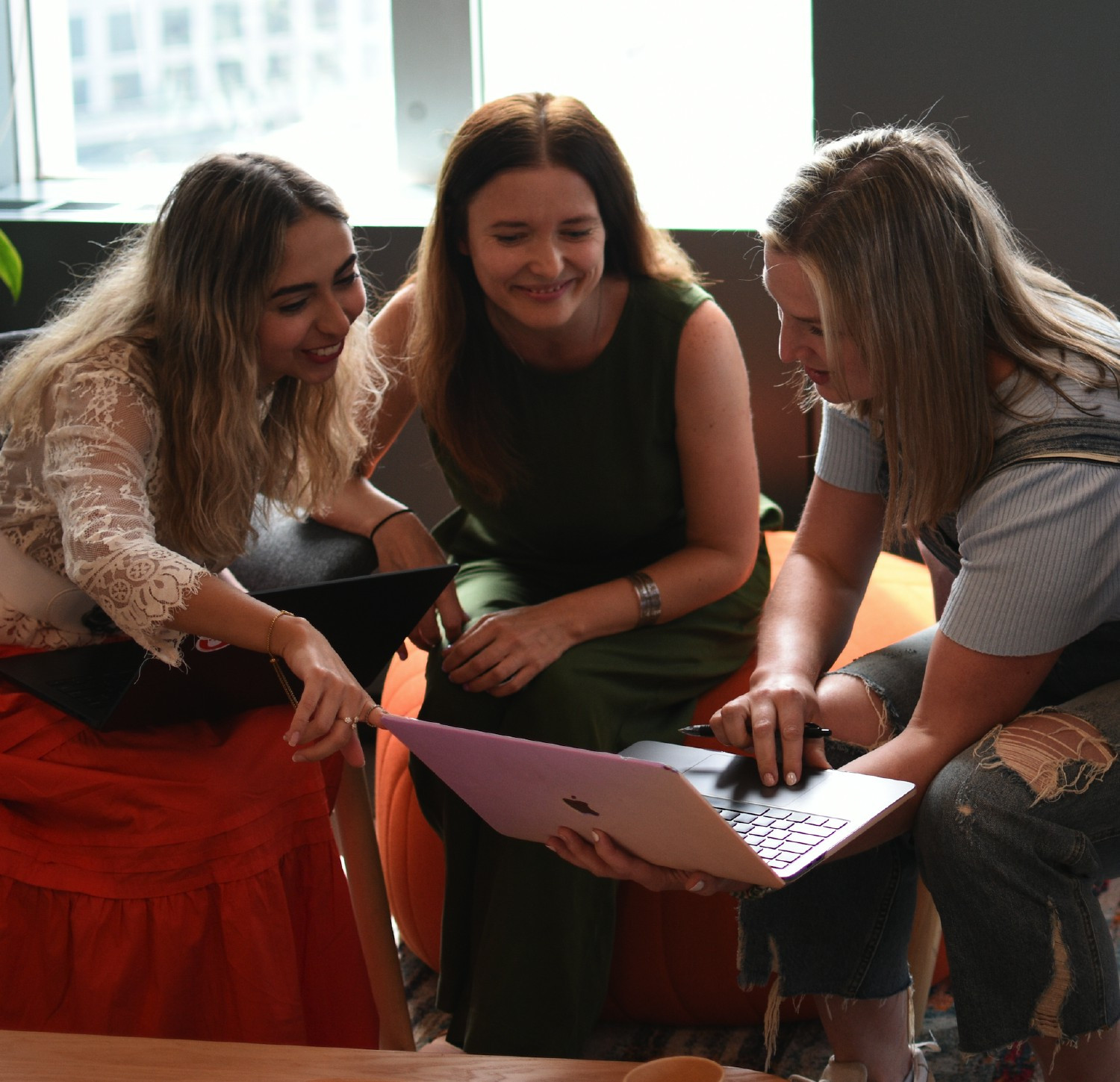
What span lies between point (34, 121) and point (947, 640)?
298 centimetres

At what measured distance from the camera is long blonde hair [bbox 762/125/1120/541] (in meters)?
1.19

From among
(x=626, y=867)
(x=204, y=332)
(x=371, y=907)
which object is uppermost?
(x=204, y=332)

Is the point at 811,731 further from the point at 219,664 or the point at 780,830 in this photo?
the point at 219,664

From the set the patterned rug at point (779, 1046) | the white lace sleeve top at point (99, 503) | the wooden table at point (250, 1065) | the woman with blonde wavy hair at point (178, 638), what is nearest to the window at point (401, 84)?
the woman with blonde wavy hair at point (178, 638)

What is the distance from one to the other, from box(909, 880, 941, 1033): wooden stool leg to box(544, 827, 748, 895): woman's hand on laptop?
0.52m

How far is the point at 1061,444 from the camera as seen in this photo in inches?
45.4

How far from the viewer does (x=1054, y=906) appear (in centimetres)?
110

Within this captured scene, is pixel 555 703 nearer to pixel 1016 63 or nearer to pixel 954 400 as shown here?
pixel 954 400

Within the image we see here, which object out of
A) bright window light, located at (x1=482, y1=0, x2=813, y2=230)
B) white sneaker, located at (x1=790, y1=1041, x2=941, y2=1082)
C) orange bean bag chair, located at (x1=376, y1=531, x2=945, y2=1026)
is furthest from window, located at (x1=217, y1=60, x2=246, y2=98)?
white sneaker, located at (x1=790, y1=1041, x2=941, y2=1082)

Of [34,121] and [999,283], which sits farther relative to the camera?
[34,121]

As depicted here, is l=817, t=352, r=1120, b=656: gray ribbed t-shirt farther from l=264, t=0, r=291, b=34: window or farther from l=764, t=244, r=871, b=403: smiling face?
l=264, t=0, r=291, b=34: window

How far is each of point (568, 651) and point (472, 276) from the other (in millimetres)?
550

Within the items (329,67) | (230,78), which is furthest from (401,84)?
(230,78)

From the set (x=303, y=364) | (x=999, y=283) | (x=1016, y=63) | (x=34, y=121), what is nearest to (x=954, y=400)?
(x=999, y=283)
